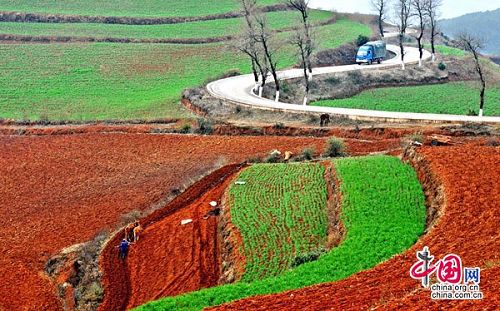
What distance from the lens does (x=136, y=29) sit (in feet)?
296

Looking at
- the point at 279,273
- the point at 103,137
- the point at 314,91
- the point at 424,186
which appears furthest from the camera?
the point at 314,91

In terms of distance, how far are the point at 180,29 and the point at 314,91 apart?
110 feet

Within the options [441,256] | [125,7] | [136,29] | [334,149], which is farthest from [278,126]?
[125,7]

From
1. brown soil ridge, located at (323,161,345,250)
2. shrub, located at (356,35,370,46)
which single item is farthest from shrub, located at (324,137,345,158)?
shrub, located at (356,35,370,46)

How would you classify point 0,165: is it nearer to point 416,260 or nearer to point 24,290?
point 24,290

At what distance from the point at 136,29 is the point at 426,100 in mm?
45279

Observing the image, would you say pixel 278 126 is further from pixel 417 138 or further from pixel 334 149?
pixel 417 138

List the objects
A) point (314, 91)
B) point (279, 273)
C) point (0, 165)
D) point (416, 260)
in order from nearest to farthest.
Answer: point (416, 260) < point (279, 273) < point (0, 165) < point (314, 91)

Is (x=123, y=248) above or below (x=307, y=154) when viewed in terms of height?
below

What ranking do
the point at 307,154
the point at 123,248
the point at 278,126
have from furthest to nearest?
the point at 278,126 < the point at 307,154 < the point at 123,248

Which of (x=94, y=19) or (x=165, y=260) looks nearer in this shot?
(x=165, y=260)

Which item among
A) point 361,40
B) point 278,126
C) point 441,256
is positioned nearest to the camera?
point 441,256

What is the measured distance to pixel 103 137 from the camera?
155 ft

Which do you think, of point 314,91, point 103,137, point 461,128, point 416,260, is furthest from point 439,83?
point 416,260
